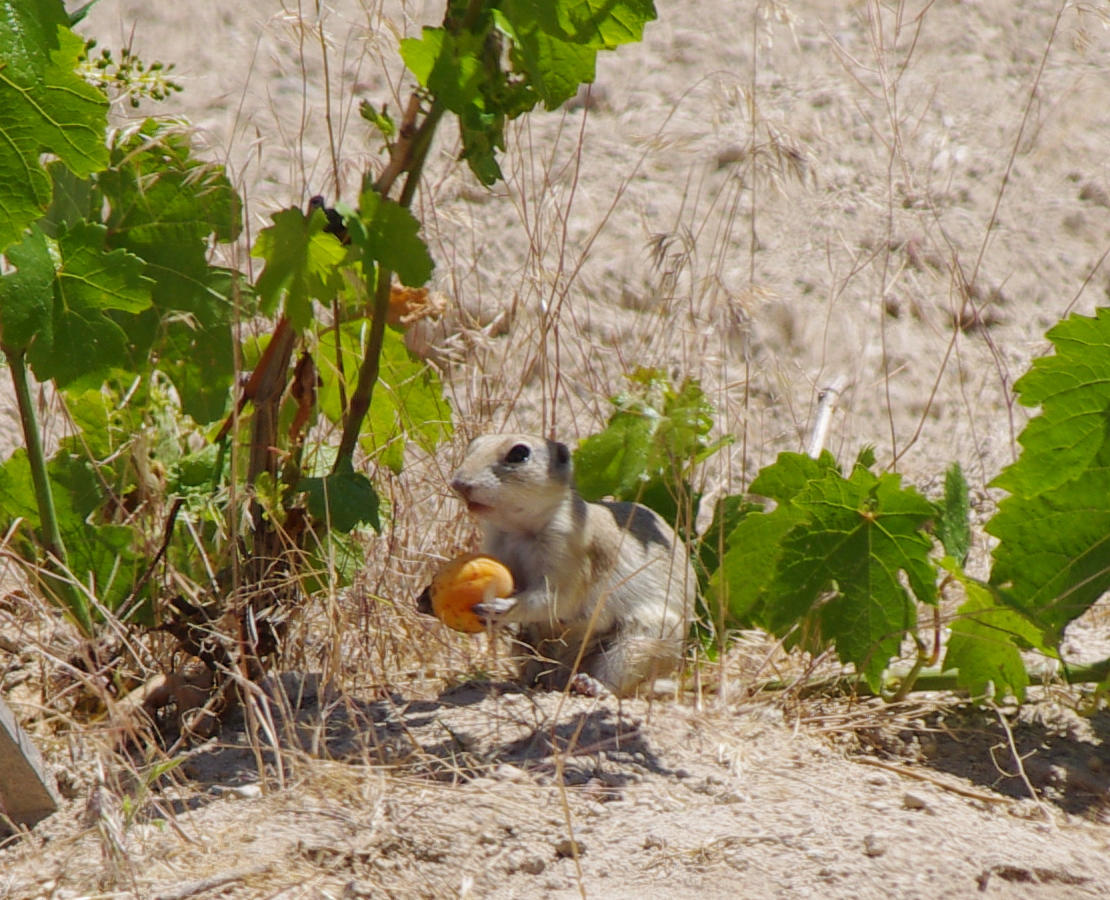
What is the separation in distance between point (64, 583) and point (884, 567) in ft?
6.63

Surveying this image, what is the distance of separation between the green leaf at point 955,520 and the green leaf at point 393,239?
1.56 metres

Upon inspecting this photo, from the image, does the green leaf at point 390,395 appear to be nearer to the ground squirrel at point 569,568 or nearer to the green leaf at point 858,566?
the ground squirrel at point 569,568

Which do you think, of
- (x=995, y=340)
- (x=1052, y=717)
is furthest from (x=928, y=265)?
(x=1052, y=717)

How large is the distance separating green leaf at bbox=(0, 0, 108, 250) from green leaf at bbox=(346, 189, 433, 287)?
550 mm

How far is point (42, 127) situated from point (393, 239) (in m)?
0.72

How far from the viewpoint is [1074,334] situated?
334 centimetres

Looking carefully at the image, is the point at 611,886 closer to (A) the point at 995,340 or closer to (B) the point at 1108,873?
(B) the point at 1108,873

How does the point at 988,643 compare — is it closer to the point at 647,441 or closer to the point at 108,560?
the point at 647,441

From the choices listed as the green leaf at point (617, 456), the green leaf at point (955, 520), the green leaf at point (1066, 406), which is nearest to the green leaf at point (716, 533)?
the green leaf at point (617, 456)

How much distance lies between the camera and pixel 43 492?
10.2 feet

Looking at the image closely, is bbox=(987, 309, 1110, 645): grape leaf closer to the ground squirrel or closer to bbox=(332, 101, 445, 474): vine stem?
the ground squirrel

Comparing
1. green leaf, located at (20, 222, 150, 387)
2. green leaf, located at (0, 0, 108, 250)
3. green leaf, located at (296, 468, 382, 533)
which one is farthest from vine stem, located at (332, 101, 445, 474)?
green leaf, located at (0, 0, 108, 250)

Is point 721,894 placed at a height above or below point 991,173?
below

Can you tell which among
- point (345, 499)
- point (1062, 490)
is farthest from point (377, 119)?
point (1062, 490)
